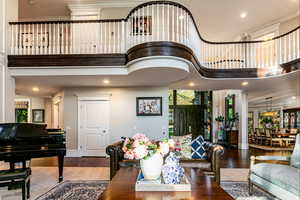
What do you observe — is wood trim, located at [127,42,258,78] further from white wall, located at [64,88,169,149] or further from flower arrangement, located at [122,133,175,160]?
flower arrangement, located at [122,133,175,160]

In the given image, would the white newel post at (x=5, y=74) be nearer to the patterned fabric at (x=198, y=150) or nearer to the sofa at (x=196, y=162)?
the sofa at (x=196, y=162)

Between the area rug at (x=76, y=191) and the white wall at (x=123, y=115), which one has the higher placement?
the white wall at (x=123, y=115)

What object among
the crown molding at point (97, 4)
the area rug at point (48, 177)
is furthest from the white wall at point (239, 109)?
the area rug at point (48, 177)

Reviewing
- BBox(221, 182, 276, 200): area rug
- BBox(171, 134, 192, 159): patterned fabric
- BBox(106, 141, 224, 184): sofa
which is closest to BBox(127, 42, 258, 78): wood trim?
BBox(171, 134, 192, 159): patterned fabric

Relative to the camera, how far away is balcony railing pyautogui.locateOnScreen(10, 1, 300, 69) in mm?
4945

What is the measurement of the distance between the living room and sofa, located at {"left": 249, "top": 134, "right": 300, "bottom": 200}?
0.02 meters

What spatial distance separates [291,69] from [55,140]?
6.27 m

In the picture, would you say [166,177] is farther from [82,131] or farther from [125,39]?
[82,131]

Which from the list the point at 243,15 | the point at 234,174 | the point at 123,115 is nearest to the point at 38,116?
the point at 123,115

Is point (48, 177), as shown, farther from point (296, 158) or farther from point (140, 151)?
point (296, 158)

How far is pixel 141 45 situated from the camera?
4809 millimetres

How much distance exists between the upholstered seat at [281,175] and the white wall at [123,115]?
14.3ft

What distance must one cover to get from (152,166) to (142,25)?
12.3ft

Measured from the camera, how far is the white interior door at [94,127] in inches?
294
